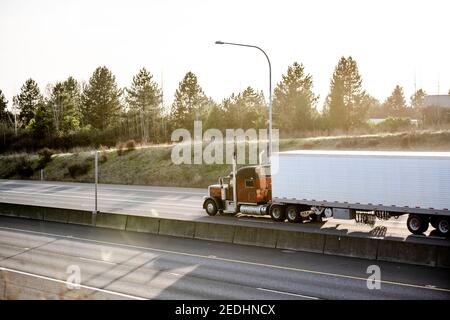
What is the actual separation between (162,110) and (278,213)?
77086 millimetres

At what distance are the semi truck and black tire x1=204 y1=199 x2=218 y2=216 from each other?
3.2 inches

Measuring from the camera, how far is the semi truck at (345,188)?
23828 mm

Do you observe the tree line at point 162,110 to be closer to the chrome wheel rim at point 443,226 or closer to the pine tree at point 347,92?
the pine tree at point 347,92

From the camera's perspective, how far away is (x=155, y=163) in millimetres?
56500

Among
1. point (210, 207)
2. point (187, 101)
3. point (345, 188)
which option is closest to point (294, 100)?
point (187, 101)

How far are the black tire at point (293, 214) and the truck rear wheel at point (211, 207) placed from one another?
4690 mm

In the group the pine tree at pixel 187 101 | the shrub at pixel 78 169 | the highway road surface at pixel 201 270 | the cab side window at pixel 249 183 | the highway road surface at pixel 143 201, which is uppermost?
the pine tree at pixel 187 101

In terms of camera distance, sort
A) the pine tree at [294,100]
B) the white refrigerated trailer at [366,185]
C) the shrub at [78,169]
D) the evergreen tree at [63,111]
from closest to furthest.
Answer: the white refrigerated trailer at [366,185], the shrub at [78,169], the pine tree at [294,100], the evergreen tree at [63,111]

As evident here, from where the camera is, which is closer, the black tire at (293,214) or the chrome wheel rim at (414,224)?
the chrome wheel rim at (414,224)

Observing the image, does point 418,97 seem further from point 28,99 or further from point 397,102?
point 28,99

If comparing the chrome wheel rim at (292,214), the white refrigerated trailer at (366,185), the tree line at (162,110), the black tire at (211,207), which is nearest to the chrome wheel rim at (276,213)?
the white refrigerated trailer at (366,185)

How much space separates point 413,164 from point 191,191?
2399 cm
